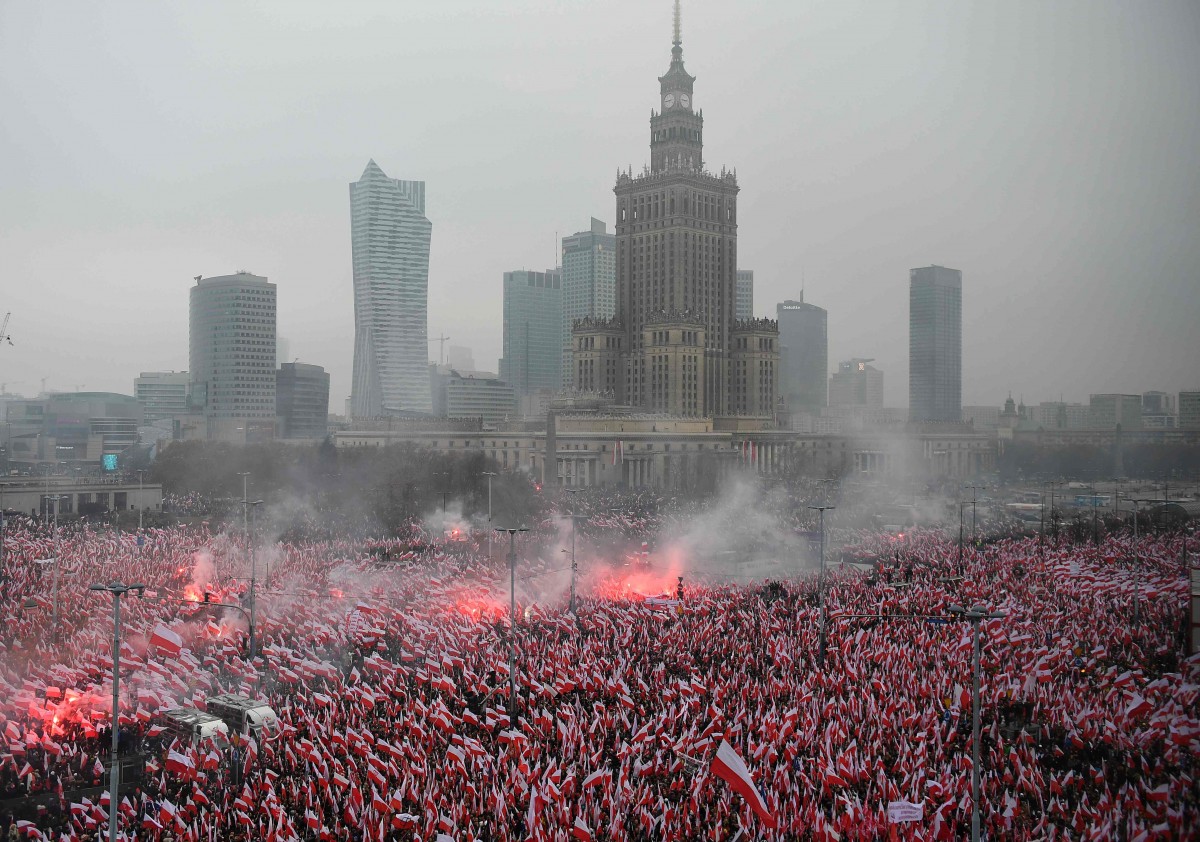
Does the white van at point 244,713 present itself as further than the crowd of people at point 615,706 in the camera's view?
Yes

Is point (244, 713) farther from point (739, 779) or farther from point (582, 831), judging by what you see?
point (739, 779)

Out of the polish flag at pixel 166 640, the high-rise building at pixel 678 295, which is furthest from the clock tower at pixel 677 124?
the polish flag at pixel 166 640

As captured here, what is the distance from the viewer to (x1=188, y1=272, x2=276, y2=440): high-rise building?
614 ft

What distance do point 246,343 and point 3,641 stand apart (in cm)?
16280

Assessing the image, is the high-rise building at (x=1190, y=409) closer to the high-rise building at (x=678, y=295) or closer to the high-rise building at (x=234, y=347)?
the high-rise building at (x=678, y=295)

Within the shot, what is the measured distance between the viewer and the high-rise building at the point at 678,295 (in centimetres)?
12669

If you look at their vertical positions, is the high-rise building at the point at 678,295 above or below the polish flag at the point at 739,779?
above

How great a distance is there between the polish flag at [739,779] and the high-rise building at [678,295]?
10496 cm

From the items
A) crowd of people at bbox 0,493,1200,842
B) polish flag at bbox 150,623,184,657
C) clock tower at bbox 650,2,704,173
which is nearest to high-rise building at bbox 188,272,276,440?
clock tower at bbox 650,2,704,173

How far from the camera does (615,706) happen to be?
27406 mm

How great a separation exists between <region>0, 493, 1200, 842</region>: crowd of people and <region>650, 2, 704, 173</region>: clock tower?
9422cm

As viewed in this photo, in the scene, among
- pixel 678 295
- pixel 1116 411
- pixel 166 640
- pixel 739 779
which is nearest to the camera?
pixel 739 779

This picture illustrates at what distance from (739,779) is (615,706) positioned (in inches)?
302

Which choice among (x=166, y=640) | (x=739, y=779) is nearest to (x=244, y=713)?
(x=166, y=640)
